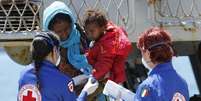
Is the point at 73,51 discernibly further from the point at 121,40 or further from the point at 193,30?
the point at 193,30

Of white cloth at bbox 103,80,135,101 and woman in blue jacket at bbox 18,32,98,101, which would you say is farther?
white cloth at bbox 103,80,135,101

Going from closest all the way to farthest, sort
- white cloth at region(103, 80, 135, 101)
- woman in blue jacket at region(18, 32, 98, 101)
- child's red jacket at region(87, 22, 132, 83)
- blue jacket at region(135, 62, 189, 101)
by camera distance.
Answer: blue jacket at region(135, 62, 189, 101), woman in blue jacket at region(18, 32, 98, 101), white cloth at region(103, 80, 135, 101), child's red jacket at region(87, 22, 132, 83)

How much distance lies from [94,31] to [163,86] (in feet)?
3.38

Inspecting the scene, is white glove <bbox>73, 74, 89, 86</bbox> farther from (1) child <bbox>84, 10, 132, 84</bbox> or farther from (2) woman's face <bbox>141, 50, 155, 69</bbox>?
(2) woman's face <bbox>141, 50, 155, 69</bbox>

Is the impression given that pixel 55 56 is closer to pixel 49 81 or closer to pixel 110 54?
pixel 49 81

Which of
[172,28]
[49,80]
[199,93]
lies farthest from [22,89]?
[199,93]

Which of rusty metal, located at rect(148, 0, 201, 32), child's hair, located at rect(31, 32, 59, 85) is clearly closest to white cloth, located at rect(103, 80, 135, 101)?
child's hair, located at rect(31, 32, 59, 85)

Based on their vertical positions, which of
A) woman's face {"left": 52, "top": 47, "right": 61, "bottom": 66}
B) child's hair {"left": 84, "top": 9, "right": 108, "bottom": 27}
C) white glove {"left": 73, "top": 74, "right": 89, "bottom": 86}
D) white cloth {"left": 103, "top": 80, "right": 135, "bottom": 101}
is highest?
child's hair {"left": 84, "top": 9, "right": 108, "bottom": 27}

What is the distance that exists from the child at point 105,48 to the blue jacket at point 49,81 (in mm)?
757

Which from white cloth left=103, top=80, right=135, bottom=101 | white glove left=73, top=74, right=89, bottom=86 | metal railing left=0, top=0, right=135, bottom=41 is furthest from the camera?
metal railing left=0, top=0, right=135, bottom=41

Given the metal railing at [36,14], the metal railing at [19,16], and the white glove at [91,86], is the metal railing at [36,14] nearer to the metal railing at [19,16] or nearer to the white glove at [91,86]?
the metal railing at [19,16]

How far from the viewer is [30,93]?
468cm

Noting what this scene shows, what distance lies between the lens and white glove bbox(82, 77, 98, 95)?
5.45m

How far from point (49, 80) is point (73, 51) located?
90 centimetres
